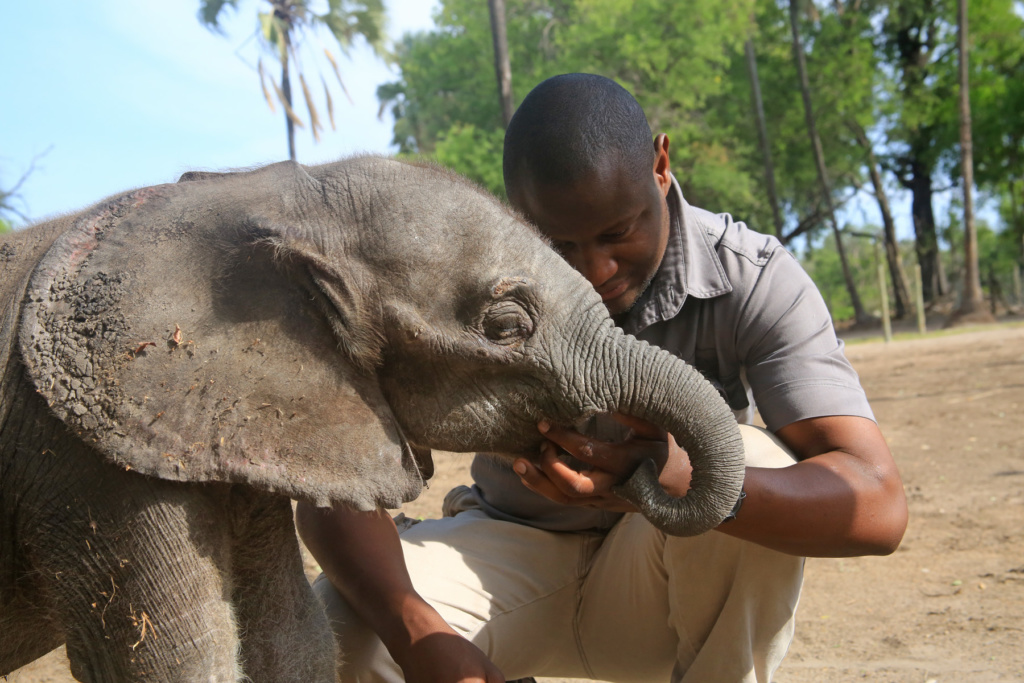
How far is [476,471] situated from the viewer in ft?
13.3

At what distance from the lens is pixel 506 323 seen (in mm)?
2430

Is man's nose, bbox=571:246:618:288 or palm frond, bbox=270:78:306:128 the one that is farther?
palm frond, bbox=270:78:306:128

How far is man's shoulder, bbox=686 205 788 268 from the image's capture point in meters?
3.49

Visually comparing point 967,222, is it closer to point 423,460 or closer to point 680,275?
point 680,275

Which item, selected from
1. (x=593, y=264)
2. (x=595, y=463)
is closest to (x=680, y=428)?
(x=595, y=463)

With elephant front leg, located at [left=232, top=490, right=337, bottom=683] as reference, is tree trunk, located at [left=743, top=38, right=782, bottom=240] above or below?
above

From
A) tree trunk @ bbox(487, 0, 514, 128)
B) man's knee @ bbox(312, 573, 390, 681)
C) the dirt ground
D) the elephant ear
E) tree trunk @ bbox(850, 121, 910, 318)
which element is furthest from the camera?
tree trunk @ bbox(850, 121, 910, 318)

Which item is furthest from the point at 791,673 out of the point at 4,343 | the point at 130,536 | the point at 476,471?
the point at 4,343

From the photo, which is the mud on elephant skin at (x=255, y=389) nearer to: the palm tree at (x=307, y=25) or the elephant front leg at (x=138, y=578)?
the elephant front leg at (x=138, y=578)

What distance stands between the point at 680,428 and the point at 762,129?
3227 cm

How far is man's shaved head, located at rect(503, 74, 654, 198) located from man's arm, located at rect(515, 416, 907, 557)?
1.12 metres

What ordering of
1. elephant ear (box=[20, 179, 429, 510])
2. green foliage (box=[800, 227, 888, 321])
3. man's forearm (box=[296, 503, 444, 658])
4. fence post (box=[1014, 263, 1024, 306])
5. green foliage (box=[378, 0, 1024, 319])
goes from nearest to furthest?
elephant ear (box=[20, 179, 429, 510]) → man's forearm (box=[296, 503, 444, 658]) → green foliage (box=[378, 0, 1024, 319]) → fence post (box=[1014, 263, 1024, 306]) → green foliage (box=[800, 227, 888, 321])

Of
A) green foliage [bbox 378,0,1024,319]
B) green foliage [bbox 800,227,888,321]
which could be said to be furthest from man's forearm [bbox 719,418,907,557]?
green foliage [bbox 800,227,888,321]

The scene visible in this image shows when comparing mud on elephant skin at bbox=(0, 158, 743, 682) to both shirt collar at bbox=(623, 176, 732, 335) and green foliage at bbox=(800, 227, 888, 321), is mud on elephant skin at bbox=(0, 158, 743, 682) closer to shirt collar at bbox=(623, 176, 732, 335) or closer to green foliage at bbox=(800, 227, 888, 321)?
shirt collar at bbox=(623, 176, 732, 335)
